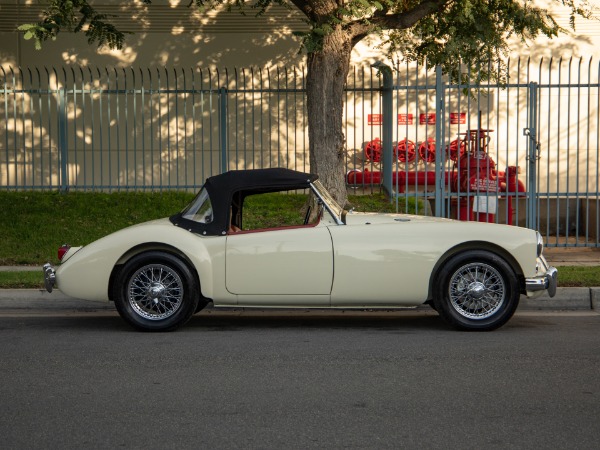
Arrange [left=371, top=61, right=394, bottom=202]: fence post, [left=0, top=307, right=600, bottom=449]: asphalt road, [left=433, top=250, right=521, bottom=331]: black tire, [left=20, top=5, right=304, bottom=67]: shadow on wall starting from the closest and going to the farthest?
[left=0, top=307, right=600, bottom=449]: asphalt road < [left=433, top=250, right=521, bottom=331]: black tire < [left=371, top=61, right=394, bottom=202]: fence post < [left=20, top=5, right=304, bottom=67]: shadow on wall

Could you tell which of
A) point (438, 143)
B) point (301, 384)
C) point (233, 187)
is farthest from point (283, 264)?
point (438, 143)

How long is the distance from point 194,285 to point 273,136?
11968 millimetres

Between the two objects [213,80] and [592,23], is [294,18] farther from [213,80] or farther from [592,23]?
[592,23]

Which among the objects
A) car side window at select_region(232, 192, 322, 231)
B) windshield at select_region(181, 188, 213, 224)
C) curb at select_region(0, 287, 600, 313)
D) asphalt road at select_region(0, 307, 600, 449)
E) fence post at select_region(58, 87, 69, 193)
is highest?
fence post at select_region(58, 87, 69, 193)

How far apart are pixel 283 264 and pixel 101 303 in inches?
99.6

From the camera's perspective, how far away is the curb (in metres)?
9.81

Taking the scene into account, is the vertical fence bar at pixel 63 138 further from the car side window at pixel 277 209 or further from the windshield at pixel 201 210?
the windshield at pixel 201 210

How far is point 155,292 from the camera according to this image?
8305 mm

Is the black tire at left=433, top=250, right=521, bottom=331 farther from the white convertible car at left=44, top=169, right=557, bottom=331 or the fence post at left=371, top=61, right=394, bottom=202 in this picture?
the fence post at left=371, top=61, right=394, bottom=202

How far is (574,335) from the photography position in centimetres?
808

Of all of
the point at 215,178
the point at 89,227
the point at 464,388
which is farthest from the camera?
the point at 89,227

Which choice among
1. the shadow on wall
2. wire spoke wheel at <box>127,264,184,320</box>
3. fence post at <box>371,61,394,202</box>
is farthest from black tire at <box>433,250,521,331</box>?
the shadow on wall

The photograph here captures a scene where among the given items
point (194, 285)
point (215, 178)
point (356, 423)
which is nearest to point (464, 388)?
point (356, 423)

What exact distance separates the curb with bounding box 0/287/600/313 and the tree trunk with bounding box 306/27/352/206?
499 centimetres
